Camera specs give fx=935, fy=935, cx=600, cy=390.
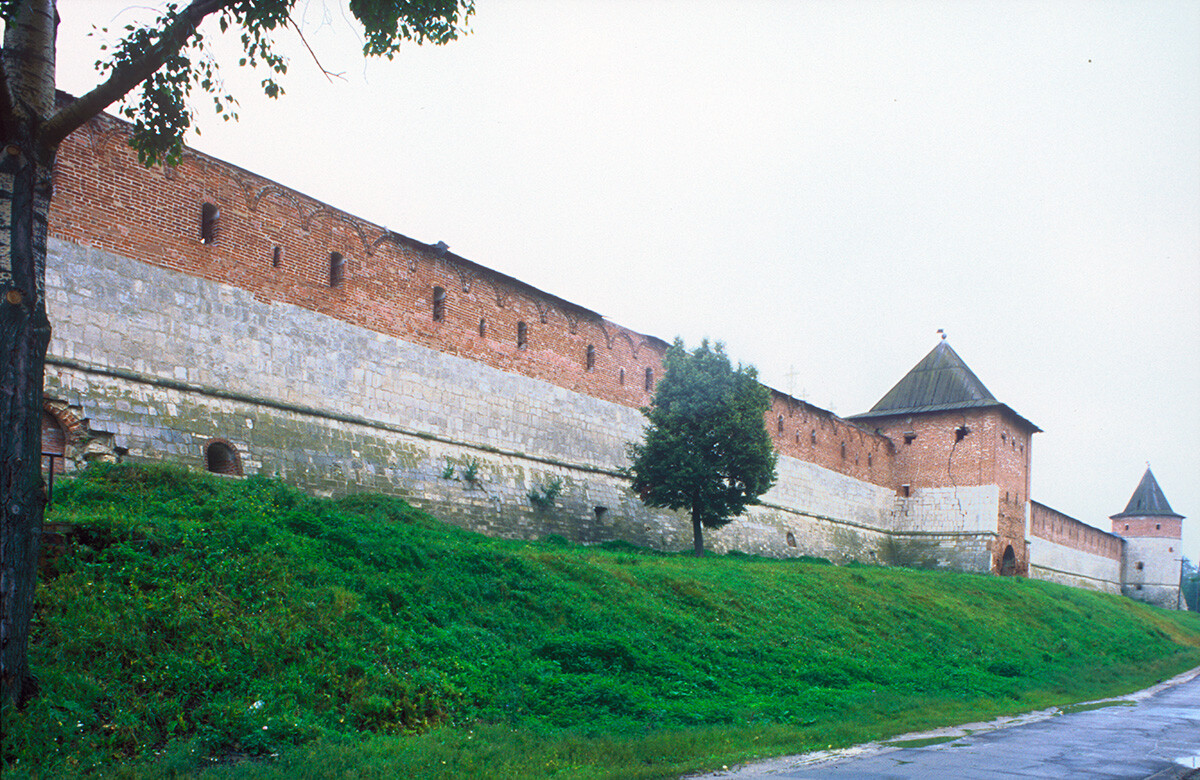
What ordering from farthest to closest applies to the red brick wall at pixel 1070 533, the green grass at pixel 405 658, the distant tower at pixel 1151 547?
the distant tower at pixel 1151 547
the red brick wall at pixel 1070 533
the green grass at pixel 405 658

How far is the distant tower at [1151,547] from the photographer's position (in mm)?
55125

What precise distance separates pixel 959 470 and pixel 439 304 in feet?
80.2

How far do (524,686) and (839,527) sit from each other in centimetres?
2495

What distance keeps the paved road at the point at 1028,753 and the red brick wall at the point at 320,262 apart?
33.2 feet

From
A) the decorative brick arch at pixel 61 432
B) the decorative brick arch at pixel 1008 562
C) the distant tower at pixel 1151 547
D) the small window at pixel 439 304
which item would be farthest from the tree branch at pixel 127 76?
the distant tower at pixel 1151 547

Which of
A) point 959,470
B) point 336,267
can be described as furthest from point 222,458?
point 959,470

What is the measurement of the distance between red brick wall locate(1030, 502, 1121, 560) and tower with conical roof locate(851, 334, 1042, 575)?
421cm

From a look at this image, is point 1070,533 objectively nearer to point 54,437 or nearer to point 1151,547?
point 1151,547

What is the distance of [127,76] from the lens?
6598mm

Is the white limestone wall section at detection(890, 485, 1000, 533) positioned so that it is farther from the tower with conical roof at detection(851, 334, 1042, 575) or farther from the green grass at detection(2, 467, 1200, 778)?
the green grass at detection(2, 467, 1200, 778)

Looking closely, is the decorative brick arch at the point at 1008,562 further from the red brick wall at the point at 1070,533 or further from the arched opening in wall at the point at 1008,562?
the red brick wall at the point at 1070,533

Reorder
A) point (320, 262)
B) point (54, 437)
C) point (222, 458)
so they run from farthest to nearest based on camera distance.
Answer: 1. point (320, 262)
2. point (222, 458)
3. point (54, 437)

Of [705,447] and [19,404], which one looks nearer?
[19,404]

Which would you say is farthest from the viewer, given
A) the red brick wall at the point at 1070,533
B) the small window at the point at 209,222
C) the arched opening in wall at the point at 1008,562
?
the red brick wall at the point at 1070,533
